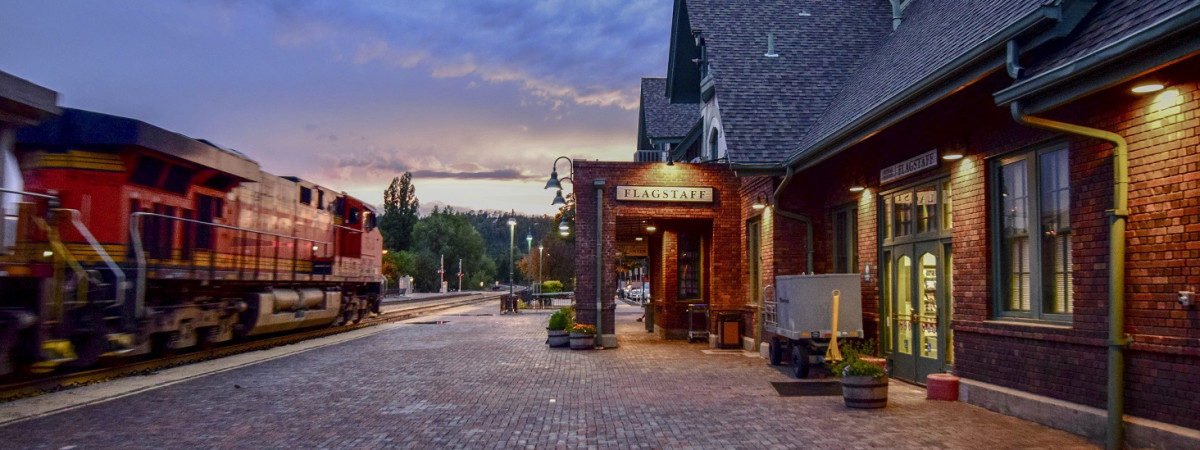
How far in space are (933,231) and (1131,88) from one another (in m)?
4.62

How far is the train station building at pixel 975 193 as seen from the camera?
21.6 feet

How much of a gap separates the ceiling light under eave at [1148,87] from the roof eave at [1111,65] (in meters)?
0.40

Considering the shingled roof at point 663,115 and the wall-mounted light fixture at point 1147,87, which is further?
the shingled roof at point 663,115

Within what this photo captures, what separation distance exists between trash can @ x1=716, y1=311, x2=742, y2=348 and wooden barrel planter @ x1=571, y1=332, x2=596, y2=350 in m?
2.73

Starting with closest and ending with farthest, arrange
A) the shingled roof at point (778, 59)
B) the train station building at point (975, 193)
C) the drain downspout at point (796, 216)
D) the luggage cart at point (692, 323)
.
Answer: the train station building at point (975, 193)
the drain downspout at point (796, 216)
the shingled roof at point (778, 59)
the luggage cart at point (692, 323)

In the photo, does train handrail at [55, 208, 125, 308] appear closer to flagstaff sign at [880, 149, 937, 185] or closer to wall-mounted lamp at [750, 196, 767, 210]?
wall-mounted lamp at [750, 196, 767, 210]

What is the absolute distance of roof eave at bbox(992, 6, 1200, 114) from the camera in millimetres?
5398

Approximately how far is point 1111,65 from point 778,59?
11591 millimetres

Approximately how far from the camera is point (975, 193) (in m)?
9.65

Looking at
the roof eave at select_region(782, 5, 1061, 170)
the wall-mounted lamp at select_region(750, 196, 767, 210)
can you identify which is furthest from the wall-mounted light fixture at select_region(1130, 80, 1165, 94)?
the wall-mounted lamp at select_region(750, 196, 767, 210)

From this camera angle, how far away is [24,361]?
33.2 feet

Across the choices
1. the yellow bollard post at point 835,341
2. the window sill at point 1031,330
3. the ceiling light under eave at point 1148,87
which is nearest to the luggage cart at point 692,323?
the yellow bollard post at point 835,341

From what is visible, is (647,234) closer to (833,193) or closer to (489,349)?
(489,349)

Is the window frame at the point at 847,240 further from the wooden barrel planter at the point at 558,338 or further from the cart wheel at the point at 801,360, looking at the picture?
the wooden barrel planter at the point at 558,338
